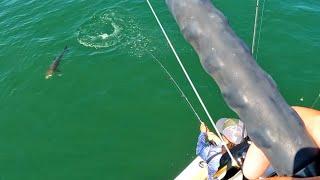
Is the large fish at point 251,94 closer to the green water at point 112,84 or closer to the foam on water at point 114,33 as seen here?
the green water at point 112,84

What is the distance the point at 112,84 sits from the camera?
12.9m

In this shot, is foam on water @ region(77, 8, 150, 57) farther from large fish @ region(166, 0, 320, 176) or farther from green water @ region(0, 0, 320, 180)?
large fish @ region(166, 0, 320, 176)

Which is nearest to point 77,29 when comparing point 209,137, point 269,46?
point 269,46

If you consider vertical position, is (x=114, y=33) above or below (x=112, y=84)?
above

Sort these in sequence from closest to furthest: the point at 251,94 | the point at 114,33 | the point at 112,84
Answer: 1. the point at 251,94
2. the point at 112,84
3. the point at 114,33

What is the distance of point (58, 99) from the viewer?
41.8ft

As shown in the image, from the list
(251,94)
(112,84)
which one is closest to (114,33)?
(112,84)

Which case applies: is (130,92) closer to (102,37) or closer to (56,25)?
(102,37)

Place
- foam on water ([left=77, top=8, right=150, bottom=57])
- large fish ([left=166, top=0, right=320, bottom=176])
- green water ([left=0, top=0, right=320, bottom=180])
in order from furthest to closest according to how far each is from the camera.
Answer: foam on water ([left=77, top=8, right=150, bottom=57]) < green water ([left=0, top=0, right=320, bottom=180]) < large fish ([left=166, top=0, right=320, bottom=176])

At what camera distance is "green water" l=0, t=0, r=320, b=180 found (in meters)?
11.0

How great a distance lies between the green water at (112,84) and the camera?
431 inches

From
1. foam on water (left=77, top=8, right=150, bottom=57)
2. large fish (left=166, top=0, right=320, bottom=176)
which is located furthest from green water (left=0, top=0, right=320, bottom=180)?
large fish (left=166, top=0, right=320, bottom=176)

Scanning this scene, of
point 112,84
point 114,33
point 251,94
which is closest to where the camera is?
point 251,94

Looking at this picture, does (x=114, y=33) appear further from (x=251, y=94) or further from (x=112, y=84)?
(x=251, y=94)
